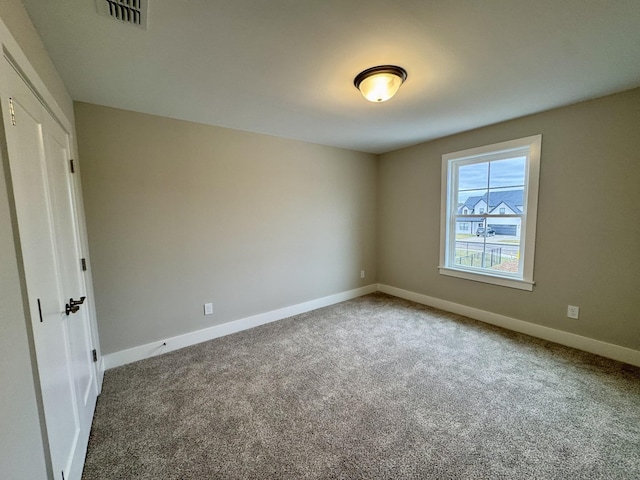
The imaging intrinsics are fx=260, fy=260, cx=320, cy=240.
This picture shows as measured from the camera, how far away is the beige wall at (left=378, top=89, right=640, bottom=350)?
7.66 ft

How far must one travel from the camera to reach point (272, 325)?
335cm

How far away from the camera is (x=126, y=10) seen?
4.26 ft

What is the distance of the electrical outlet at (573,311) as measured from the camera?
2.65 meters

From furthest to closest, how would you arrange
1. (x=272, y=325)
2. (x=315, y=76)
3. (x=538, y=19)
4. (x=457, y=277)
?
1. (x=457, y=277)
2. (x=272, y=325)
3. (x=315, y=76)
4. (x=538, y=19)

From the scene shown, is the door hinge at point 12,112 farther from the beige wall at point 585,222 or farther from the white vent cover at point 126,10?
the beige wall at point 585,222

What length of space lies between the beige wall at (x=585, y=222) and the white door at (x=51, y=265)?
3943mm

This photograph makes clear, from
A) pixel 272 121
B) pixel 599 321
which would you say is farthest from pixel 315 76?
A: pixel 599 321

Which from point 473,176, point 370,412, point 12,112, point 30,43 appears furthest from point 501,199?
point 30,43

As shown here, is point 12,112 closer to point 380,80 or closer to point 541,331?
point 380,80

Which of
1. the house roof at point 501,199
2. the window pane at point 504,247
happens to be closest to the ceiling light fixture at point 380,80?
the house roof at point 501,199

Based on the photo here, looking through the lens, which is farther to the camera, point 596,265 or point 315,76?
point 596,265

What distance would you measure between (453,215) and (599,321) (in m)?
1.80

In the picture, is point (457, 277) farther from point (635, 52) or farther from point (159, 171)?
point (159, 171)

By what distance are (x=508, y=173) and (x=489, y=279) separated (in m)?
1.31
